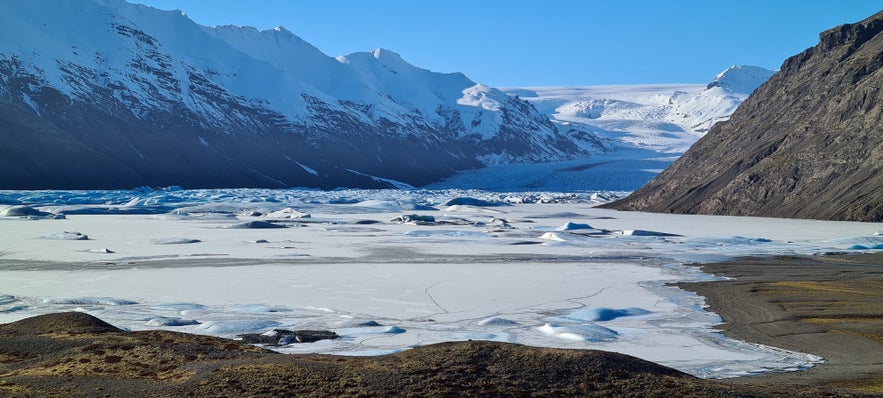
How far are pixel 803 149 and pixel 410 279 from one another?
44.5 metres

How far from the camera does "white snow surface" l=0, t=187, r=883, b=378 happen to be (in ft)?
49.7

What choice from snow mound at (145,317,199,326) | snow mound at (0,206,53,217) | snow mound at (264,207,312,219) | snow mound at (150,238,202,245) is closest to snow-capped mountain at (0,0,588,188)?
snow mound at (0,206,53,217)

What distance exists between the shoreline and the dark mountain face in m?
26.5

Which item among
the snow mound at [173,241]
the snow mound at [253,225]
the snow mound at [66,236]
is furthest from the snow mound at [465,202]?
the snow mound at [66,236]

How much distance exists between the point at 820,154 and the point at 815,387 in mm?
51122

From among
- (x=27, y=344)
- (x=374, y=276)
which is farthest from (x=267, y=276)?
(x=27, y=344)

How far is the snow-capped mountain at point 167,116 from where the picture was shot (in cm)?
10981

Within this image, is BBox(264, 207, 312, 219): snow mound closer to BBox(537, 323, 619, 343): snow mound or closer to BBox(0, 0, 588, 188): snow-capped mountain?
BBox(537, 323, 619, 343): snow mound

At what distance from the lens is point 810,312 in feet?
58.5

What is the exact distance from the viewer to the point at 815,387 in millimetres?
10477

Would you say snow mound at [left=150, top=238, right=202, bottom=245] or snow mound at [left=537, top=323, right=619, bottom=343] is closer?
snow mound at [left=537, top=323, right=619, bottom=343]

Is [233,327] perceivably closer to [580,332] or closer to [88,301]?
[88,301]

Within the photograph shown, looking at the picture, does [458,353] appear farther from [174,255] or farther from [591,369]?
[174,255]

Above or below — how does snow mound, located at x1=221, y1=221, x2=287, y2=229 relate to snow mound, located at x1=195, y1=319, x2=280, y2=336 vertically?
above
